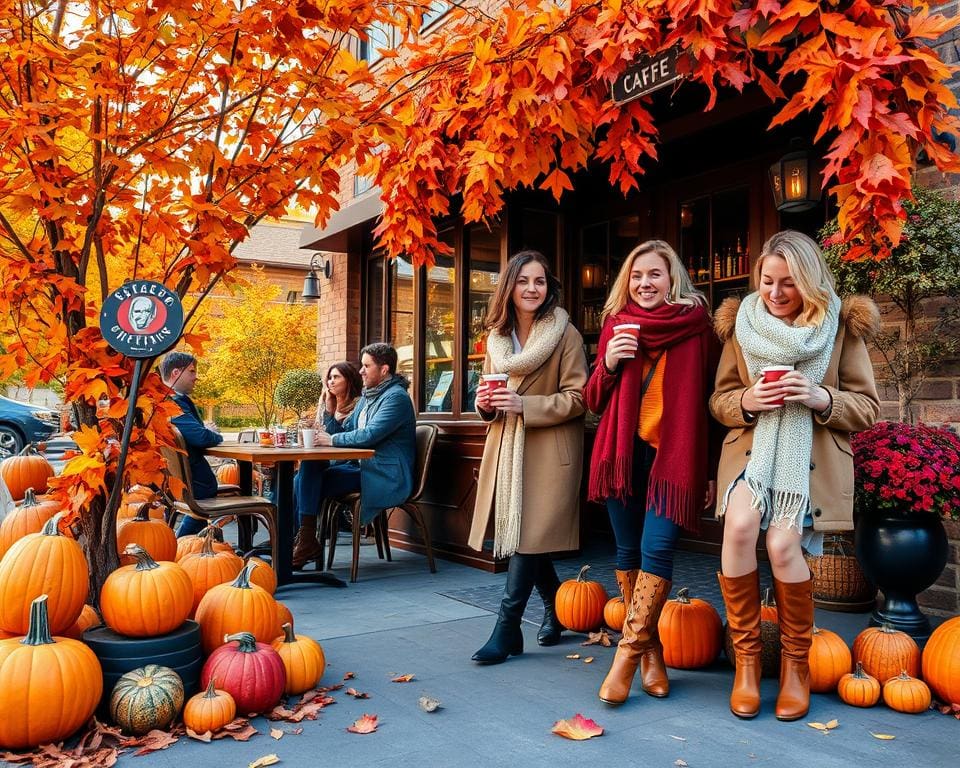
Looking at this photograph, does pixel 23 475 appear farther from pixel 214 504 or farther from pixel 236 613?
pixel 236 613

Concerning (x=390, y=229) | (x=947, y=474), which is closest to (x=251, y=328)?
(x=390, y=229)

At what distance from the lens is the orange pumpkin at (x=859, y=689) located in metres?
3.05

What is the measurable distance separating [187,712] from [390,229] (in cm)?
300

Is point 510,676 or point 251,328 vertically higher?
point 251,328

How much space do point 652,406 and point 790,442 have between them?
549 millimetres

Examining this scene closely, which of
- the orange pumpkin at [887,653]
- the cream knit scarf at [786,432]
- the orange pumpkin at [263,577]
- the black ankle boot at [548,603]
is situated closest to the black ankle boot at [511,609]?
the black ankle boot at [548,603]

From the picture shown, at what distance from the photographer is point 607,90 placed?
3967 millimetres

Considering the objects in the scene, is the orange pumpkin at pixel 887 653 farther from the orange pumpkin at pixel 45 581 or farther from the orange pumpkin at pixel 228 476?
the orange pumpkin at pixel 228 476

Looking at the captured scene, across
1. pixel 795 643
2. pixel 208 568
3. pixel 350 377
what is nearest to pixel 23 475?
pixel 350 377

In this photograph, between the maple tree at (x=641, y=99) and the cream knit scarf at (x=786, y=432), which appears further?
the cream knit scarf at (x=786, y=432)

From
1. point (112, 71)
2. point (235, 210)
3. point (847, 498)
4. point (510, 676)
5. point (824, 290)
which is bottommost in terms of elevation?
point (510, 676)

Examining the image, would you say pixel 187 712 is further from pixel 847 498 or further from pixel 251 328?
pixel 251 328

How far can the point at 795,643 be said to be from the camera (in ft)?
9.70

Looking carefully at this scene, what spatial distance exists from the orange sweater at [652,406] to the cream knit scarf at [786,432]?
1.25 feet
